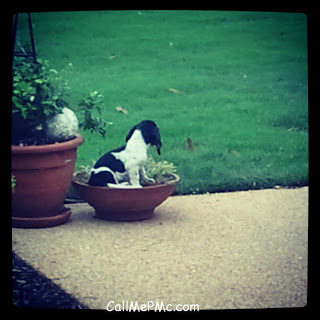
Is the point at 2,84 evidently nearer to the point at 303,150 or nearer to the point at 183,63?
the point at 183,63

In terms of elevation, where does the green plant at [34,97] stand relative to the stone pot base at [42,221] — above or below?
above

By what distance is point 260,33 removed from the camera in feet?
9.78

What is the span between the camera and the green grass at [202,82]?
2.88 m

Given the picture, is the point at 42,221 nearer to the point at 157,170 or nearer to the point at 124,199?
the point at 124,199

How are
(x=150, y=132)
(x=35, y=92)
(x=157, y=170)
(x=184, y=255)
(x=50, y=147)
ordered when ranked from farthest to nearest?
(x=157, y=170) → (x=150, y=132) → (x=35, y=92) → (x=50, y=147) → (x=184, y=255)

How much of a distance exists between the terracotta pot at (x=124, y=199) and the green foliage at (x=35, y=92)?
0.50 m

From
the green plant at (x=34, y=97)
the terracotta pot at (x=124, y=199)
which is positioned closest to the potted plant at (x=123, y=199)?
the terracotta pot at (x=124, y=199)

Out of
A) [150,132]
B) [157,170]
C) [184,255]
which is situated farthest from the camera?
[157,170]

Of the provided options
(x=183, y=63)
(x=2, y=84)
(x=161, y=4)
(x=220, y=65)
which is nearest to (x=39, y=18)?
(x=2, y=84)

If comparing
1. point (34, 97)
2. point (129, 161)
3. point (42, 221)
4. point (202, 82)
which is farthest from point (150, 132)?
point (42, 221)

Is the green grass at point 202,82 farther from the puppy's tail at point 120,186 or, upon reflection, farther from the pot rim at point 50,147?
the puppy's tail at point 120,186

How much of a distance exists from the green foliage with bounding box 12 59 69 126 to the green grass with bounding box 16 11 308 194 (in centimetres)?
11

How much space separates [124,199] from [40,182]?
1.70ft

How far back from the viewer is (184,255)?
3.17 meters
